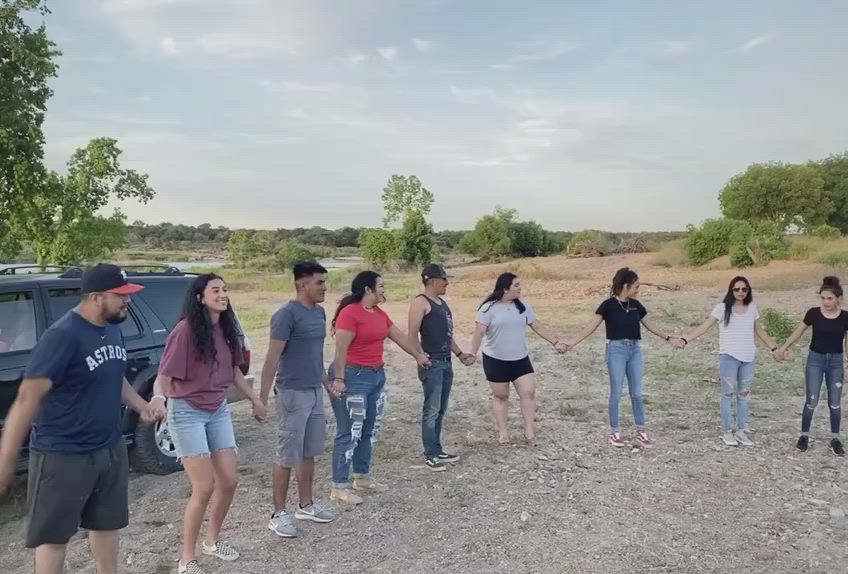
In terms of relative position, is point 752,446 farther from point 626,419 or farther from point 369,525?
point 369,525

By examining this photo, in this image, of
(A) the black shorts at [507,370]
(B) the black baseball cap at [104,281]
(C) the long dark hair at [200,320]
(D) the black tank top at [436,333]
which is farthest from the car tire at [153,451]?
(A) the black shorts at [507,370]

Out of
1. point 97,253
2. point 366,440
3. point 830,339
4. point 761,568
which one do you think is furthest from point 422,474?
point 97,253

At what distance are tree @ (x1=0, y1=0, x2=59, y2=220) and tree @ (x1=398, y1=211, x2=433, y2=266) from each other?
3507cm

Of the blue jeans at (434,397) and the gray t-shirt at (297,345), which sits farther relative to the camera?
the blue jeans at (434,397)

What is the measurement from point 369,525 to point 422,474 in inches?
46.6

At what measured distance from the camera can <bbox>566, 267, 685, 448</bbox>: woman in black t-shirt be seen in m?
6.77

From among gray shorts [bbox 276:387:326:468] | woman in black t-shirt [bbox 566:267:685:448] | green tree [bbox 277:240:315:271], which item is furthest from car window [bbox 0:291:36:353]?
green tree [bbox 277:240:315:271]

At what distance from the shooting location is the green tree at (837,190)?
163 ft

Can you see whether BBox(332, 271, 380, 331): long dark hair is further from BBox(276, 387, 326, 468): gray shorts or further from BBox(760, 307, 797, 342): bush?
BBox(760, 307, 797, 342): bush

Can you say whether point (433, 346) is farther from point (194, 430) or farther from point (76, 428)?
point (76, 428)

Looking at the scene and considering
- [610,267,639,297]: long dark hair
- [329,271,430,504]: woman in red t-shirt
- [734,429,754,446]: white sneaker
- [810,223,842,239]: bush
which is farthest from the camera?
[810,223,842,239]: bush

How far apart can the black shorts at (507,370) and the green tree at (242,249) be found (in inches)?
1887

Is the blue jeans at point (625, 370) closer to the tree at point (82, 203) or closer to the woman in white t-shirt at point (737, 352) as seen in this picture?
the woman in white t-shirt at point (737, 352)

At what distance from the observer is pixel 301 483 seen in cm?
492
